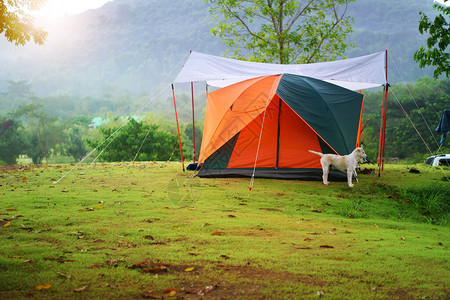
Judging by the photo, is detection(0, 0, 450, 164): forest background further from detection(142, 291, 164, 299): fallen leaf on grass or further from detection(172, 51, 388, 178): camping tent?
detection(142, 291, 164, 299): fallen leaf on grass

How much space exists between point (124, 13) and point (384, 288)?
12805 cm

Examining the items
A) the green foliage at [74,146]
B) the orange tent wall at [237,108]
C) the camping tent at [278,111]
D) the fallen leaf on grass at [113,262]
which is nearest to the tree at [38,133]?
the green foliage at [74,146]

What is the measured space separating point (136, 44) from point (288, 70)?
10633 centimetres

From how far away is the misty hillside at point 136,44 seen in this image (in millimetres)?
79125

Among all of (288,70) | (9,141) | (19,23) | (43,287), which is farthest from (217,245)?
(9,141)

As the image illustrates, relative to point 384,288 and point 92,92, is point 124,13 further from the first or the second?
point 384,288

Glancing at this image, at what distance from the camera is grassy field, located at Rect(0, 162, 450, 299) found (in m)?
2.30

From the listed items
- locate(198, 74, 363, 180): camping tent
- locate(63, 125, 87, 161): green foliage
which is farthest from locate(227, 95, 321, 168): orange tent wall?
locate(63, 125, 87, 161): green foliage

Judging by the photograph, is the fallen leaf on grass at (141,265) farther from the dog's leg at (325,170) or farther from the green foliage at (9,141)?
the green foliage at (9,141)

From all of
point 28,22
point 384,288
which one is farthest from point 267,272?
point 28,22

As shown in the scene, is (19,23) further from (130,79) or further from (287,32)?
(130,79)

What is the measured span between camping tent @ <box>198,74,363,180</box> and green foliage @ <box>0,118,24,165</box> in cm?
3708

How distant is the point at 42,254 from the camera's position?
275 cm

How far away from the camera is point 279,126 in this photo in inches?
319
